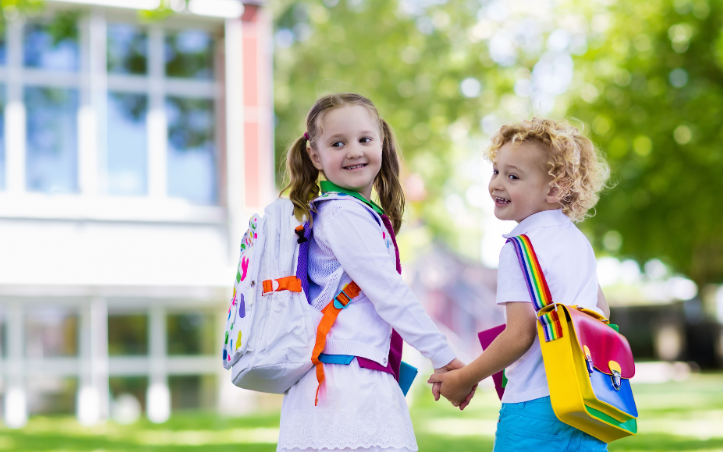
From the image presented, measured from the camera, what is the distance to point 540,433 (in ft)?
7.66

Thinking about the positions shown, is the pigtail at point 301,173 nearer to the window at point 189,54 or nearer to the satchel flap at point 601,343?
the satchel flap at point 601,343

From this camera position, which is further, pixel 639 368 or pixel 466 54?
pixel 639 368

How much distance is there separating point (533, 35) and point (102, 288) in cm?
886

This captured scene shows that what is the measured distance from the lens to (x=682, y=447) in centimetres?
711

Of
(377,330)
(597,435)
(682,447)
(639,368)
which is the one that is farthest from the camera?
(639,368)

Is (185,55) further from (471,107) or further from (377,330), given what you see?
(377,330)

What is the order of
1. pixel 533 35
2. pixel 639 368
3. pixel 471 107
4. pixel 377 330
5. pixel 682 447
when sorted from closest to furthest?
pixel 377 330, pixel 682 447, pixel 533 35, pixel 471 107, pixel 639 368

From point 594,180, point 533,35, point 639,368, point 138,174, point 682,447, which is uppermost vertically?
point 533,35

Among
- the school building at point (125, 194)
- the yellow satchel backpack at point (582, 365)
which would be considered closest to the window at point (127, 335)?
the school building at point (125, 194)

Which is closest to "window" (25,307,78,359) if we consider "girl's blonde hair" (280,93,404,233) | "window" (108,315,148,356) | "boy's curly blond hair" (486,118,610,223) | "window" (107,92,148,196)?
"window" (108,315,148,356)

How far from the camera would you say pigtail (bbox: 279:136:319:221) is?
9.32 feet

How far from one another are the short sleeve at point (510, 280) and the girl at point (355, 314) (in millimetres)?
243

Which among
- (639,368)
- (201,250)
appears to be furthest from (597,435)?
(639,368)

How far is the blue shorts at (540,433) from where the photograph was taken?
2.32m
